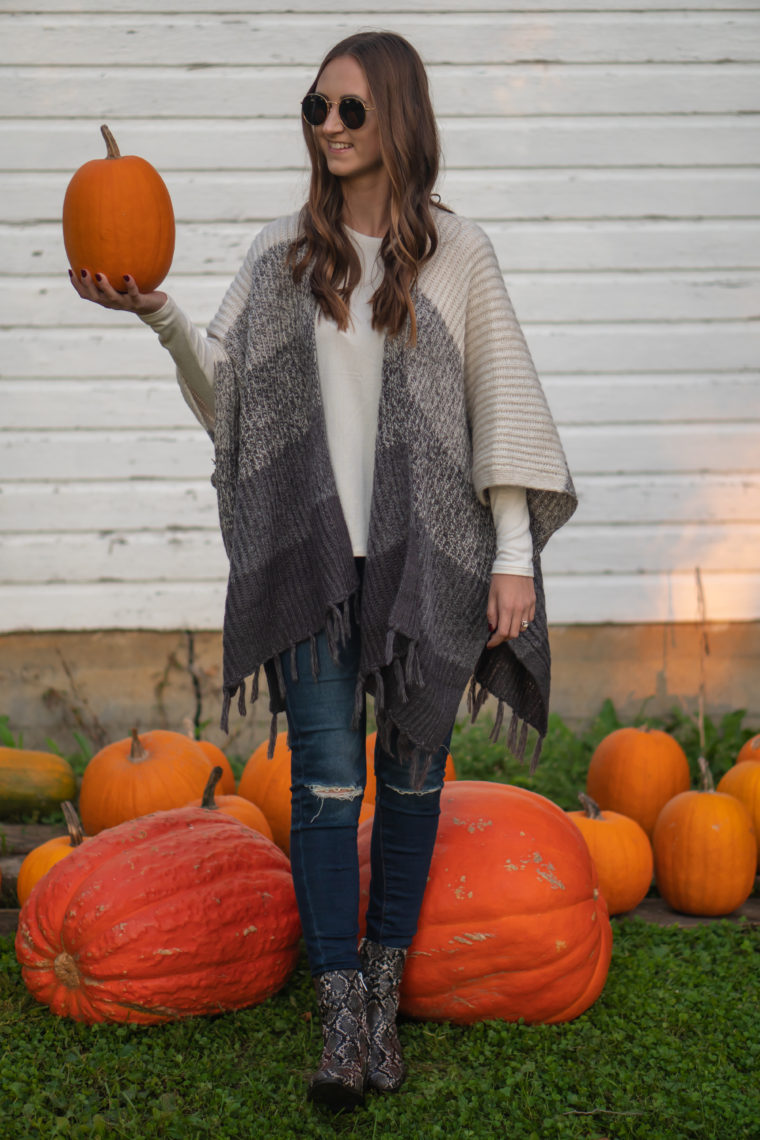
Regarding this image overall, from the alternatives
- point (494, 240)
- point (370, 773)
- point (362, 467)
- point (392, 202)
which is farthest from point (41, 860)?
point (494, 240)

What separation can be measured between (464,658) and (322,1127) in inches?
36.3

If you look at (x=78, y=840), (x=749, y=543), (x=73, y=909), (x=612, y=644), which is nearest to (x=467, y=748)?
(x=612, y=644)

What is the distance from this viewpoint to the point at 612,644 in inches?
176

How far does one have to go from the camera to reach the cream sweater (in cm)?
217

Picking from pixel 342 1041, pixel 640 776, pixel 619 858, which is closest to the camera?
pixel 342 1041

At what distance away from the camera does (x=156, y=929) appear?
7.64ft

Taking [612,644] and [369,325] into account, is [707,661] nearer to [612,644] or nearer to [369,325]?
[612,644]

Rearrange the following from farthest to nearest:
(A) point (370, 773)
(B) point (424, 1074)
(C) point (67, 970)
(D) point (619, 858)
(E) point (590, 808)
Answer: (A) point (370, 773) → (E) point (590, 808) → (D) point (619, 858) → (C) point (67, 970) → (B) point (424, 1074)

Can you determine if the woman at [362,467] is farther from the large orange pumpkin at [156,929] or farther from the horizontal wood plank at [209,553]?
the horizontal wood plank at [209,553]

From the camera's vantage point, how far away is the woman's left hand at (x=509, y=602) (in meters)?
2.22

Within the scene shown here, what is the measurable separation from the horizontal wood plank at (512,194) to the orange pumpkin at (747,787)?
222 centimetres

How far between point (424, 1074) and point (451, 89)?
3506 millimetres

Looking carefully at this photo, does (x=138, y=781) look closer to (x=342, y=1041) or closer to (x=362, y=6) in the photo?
(x=342, y=1041)

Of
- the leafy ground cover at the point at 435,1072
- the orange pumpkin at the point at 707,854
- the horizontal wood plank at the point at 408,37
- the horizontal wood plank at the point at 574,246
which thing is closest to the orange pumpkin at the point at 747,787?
the orange pumpkin at the point at 707,854
